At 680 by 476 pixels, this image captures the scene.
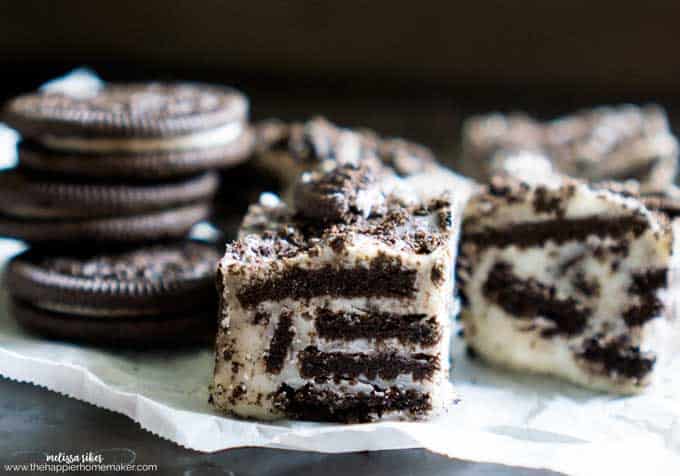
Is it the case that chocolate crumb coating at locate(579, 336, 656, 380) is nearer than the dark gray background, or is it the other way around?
chocolate crumb coating at locate(579, 336, 656, 380)

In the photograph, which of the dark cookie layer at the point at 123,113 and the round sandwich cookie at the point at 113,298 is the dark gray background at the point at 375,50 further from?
the round sandwich cookie at the point at 113,298

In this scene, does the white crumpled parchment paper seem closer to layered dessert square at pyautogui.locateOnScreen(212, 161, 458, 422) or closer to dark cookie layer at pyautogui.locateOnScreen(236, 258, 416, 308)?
layered dessert square at pyautogui.locateOnScreen(212, 161, 458, 422)

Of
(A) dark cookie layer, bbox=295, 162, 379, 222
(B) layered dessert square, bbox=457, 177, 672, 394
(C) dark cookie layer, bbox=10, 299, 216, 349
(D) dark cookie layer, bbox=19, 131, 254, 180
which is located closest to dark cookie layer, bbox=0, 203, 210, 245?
(D) dark cookie layer, bbox=19, 131, 254, 180

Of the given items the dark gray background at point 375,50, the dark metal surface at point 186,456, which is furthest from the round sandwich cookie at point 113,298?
the dark gray background at point 375,50

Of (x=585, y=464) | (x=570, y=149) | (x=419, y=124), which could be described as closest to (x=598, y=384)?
(x=585, y=464)

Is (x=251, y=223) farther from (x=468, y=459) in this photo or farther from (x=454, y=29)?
(x=454, y=29)

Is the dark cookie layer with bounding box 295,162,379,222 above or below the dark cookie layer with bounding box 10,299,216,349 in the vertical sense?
above

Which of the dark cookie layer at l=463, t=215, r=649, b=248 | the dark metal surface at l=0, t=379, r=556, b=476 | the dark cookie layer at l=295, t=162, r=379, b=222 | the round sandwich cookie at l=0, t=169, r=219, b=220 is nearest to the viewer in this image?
the dark metal surface at l=0, t=379, r=556, b=476
